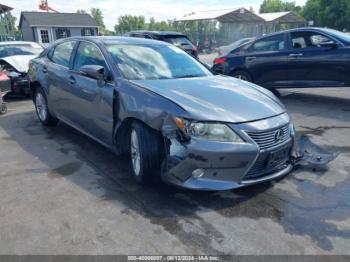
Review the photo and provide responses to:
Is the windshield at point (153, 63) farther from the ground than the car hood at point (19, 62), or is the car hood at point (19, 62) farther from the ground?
the windshield at point (153, 63)

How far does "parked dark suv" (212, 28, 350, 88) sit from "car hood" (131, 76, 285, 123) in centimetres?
390

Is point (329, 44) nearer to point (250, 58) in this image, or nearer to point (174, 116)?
point (250, 58)

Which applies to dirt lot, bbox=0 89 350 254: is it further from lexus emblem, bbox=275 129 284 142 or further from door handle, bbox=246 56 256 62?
door handle, bbox=246 56 256 62

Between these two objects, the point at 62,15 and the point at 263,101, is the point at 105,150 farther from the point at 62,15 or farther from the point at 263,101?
the point at 62,15

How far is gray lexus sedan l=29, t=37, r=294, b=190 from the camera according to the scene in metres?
3.13

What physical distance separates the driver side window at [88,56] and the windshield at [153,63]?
17 cm

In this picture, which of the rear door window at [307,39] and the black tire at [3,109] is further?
the rear door window at [307,39]

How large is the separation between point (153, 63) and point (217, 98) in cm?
118

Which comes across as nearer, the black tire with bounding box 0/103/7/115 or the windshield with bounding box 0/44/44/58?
the black tire with bounding box 0/103/7/115

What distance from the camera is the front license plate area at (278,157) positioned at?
130 inches


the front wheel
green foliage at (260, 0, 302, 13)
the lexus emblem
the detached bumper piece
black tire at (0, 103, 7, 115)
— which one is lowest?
black tire at (0, 103, 7, 115)

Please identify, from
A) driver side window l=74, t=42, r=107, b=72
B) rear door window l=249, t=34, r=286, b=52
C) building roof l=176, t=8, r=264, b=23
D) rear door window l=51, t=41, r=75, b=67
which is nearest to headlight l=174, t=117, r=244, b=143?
driver side window l=74, t=42, r=107, b=72

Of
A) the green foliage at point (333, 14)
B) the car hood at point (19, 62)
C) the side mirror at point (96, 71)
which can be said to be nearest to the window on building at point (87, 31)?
the green foliage at point (333, 14)

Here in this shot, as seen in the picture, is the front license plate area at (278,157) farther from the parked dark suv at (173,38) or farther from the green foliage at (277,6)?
the green foliage at (277,6)
